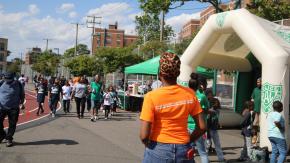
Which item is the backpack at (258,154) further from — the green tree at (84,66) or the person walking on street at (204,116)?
the green tree at (84,66)

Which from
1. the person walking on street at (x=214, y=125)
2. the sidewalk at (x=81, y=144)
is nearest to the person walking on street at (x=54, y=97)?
the sidewalk at (x=81, y=144)

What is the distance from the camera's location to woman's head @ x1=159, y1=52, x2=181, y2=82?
3.98 meters

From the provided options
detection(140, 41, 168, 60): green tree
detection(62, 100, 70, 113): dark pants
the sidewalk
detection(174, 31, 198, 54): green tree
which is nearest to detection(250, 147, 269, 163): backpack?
the sidewalk

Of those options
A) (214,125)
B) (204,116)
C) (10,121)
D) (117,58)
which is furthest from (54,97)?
(117,58)

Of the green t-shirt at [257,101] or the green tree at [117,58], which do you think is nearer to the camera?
the green t-shirt at [257,101]

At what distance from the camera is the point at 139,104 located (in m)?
22.8

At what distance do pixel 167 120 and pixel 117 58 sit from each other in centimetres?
3333

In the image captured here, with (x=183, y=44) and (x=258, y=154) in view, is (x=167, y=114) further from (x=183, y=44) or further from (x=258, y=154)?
(x=183, y=44)

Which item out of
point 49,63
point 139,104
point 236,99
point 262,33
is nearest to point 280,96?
point 262,33

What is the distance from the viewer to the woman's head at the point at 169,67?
3.98 metres

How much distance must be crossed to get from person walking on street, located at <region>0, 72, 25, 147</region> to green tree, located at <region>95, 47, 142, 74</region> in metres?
26.3

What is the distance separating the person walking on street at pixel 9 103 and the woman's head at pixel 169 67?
6.63m

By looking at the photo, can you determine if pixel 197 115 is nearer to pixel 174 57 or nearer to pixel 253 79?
pixel 174 57

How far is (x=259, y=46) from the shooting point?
33.1 feet
